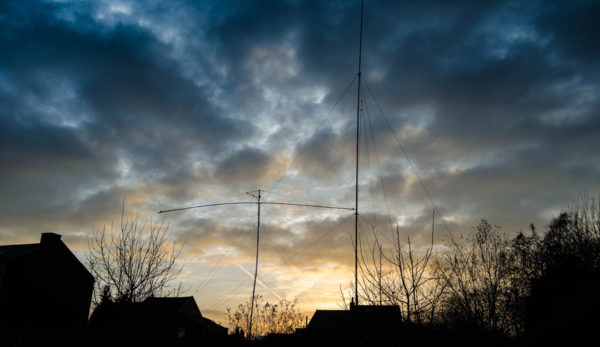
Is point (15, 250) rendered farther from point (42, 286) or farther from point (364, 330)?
point (364, 330)

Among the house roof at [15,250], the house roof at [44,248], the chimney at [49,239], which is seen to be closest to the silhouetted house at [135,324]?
the house roof at [15,250]

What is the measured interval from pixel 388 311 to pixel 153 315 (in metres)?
10.7

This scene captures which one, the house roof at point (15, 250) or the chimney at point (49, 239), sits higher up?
the chimney at point (49, 239)

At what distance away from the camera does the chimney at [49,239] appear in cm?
3400

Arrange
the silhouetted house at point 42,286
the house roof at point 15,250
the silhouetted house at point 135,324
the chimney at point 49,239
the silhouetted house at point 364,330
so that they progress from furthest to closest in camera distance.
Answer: the chimney at point 49,239, the house roof at point 15,250, the silhouetted house at point 42,286, the silhouetted house at point 135,324, the silhouetted house at point 364,330

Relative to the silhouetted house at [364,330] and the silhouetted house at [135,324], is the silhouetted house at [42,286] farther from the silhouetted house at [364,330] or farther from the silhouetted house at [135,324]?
the silhouetted house at [364,330]

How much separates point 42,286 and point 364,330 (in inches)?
1373

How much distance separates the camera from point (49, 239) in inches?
1353

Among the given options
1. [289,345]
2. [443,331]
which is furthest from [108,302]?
Answer: [443,331]

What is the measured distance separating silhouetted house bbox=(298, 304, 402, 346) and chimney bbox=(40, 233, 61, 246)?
32489 mm

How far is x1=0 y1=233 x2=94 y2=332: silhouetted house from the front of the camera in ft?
97.4

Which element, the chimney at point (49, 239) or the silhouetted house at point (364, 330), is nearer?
the silhouetted house at point (364, 330)

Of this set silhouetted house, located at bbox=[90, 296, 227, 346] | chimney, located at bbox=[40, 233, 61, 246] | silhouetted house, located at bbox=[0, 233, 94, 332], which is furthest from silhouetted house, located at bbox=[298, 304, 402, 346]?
chimney, located at bbox=[40, 233, 61, 246]

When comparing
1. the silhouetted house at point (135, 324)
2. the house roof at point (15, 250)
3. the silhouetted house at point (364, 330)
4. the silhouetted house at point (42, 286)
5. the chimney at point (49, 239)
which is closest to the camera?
the silhouetted house at point (364, 330)
